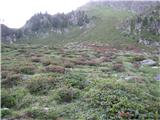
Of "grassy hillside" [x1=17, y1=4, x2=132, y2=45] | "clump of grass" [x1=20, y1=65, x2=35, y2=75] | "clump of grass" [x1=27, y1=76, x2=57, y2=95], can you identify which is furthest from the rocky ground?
"grassy hillside" [x1=17, y1=4, x2=132, y2=45]

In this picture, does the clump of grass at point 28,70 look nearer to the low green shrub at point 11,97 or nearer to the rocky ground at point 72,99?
the rocky ground at point 72,99

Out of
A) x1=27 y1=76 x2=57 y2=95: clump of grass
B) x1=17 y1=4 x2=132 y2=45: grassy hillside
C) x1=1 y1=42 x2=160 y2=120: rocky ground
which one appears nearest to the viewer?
x1=1 y1=42 x2=160 y2=120: rocky ground

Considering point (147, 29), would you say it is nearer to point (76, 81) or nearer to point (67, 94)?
point (76, 81)

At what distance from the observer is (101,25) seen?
192 meters

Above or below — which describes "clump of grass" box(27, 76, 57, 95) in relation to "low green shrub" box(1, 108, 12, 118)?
above

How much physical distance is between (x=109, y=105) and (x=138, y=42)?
112170mm

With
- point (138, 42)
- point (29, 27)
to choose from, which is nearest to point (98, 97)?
point (138, 42)

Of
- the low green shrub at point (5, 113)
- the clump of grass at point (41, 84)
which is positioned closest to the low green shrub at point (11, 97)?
the clump of grass at point (41, 84)

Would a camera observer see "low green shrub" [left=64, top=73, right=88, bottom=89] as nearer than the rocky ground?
No

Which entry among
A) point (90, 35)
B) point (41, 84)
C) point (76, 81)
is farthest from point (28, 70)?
point (90, 35)

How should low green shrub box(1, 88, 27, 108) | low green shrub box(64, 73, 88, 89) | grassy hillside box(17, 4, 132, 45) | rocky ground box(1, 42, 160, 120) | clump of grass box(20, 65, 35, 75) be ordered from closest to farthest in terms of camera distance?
rocky ground box(1, 42, 160, 120) < low green shrub box(1, 88, 27, 108) < low green shrub box(64, 73, 88, 89) < clump of grass box(20, 65, 35, 75) < grassy hillside box(17, 4, 132, 45)

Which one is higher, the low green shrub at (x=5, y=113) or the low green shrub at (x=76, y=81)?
the low green shrub at (x=76, y=81)

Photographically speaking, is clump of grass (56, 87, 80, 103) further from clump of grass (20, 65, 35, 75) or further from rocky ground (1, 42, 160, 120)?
clump of grass (20, 65, 35, 75)

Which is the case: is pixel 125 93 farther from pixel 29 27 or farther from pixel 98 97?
pixel 29 27
